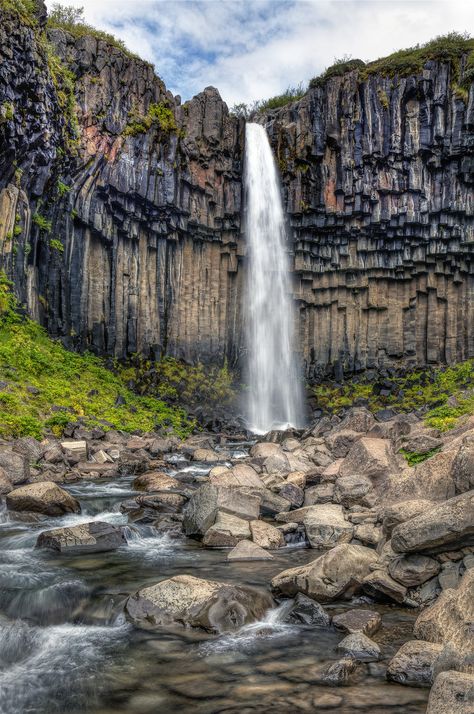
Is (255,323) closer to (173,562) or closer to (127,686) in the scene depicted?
(173,562)

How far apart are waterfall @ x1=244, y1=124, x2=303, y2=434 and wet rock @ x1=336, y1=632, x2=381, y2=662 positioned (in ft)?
83.4

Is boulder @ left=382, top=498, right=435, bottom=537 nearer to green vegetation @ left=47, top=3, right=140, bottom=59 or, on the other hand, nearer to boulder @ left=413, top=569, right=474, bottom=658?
boulder @ left=413, top=569, right=474, bottom=658

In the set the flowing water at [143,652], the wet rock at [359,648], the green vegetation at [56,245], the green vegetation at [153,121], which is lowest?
the flowing water at [143,652]

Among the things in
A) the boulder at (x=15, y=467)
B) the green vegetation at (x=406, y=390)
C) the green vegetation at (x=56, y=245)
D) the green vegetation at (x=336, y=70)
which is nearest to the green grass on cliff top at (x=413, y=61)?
the green vegetation at (x=336, y=70)

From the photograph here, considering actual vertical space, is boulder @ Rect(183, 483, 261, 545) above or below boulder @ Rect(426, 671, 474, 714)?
below

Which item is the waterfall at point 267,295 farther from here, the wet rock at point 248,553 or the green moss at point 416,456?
the wet rock at point 248,553

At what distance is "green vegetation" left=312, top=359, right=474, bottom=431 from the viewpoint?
91.6 feet

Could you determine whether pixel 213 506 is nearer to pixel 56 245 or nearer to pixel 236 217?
pixel 56 245

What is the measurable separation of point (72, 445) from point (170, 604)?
34.2 feet

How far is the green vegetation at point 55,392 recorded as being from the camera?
17172mm

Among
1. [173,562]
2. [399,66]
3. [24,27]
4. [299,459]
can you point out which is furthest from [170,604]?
[399,66]

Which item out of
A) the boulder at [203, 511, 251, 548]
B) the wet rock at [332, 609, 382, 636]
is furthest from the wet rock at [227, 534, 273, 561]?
the wet rock at [332, 609, 382, 636]

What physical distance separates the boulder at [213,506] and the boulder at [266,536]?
51cm

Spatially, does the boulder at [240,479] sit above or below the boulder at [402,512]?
below
